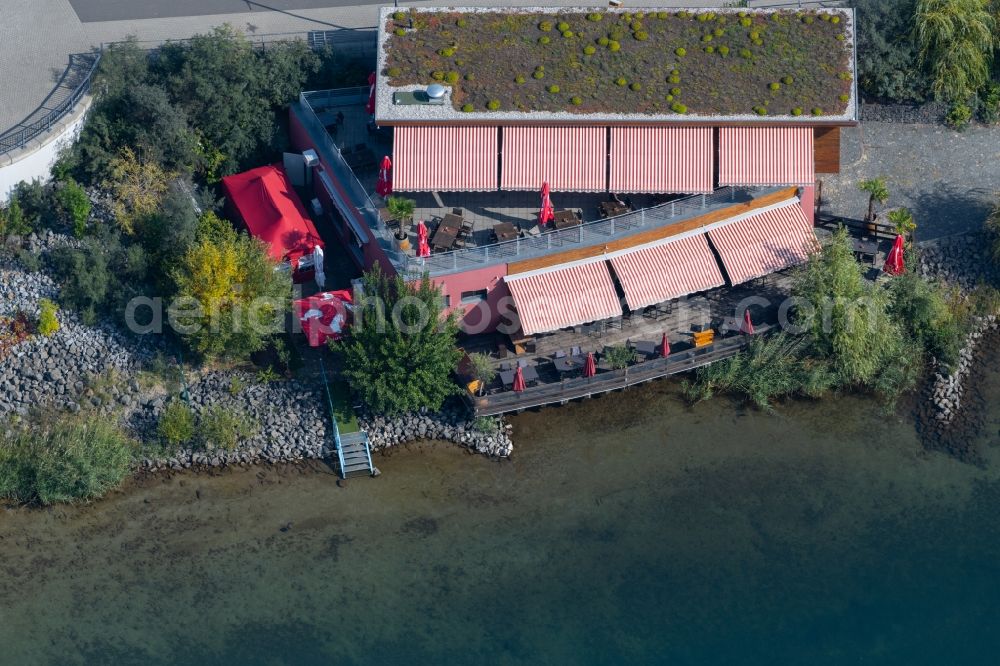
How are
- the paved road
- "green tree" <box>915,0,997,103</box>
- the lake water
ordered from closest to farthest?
the lake water
"green tree" <box>915,0,997,103</box>
the paved road

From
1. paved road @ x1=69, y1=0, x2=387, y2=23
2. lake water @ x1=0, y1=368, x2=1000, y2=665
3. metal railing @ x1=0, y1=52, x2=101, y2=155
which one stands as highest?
paved road @ x1=69, y1=0, x2=387, y2=23

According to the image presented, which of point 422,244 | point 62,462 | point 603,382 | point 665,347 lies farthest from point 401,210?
point 62,462

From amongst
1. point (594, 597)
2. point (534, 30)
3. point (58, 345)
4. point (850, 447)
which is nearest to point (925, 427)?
point (850, 447)

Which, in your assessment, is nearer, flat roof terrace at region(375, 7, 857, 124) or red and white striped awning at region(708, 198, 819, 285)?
flat roof terrace at region(375, 7, 857, 124)

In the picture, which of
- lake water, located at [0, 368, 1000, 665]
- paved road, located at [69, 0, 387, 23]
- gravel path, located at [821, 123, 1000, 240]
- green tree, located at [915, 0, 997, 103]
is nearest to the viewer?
lake water, located at [0, 368, 1000, 665]

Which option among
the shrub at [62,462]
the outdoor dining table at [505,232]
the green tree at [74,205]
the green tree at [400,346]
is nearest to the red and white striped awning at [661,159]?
the outdoor dining table at [505,232]

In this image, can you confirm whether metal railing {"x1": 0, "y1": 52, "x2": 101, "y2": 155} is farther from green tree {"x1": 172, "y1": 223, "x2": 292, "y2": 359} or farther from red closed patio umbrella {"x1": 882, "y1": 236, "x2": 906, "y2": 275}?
red closed patio umbrella {"x1": 882, "y1": 236, "x2": 906, "y2": 275}

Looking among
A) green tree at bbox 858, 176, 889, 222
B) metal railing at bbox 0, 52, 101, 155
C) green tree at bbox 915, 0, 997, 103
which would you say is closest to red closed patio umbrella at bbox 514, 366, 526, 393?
green tree at bbox 858, 176, 889, 222
